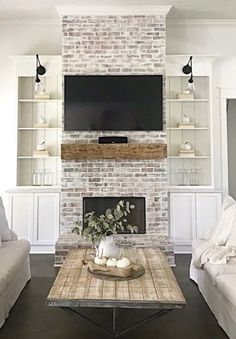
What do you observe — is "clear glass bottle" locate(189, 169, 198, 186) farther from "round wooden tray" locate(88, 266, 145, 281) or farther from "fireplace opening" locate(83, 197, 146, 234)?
"round wooden tray" locate(88, 266, 145, 281)

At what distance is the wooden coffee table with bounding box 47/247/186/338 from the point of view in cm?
223

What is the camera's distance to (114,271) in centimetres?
267

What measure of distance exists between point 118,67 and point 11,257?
318cm

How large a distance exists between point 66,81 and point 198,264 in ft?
10.6

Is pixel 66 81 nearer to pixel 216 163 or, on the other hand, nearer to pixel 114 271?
pixel 216 163

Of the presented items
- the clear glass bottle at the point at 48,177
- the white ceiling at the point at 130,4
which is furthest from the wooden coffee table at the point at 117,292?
the white ceiling at the point at 130,4

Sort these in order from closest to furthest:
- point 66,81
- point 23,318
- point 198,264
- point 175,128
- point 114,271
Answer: point 114,271 < point 23,318 < point 198,264 < point 66,81 < point 175,128

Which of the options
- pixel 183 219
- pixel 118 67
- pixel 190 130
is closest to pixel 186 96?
pixel 190 130

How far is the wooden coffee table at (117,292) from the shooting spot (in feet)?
7.31

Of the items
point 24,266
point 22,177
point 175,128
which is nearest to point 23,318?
point 24,266

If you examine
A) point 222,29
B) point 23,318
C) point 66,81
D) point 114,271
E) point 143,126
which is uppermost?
point 222,29

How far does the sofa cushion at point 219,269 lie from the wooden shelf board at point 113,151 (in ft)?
7.11

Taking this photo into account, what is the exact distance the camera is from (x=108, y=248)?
2988mm

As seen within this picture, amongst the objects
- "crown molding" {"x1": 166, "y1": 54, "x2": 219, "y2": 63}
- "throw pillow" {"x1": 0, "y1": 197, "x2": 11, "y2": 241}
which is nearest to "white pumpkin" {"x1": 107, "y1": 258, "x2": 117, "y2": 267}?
"throw pillow" {"x1": 0, "y1": 197, "x2": 11, "y2": 241}
